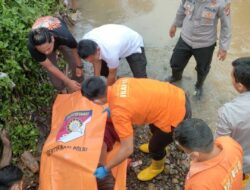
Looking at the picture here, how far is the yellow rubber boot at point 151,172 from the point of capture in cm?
336

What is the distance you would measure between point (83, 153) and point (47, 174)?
0.34 m

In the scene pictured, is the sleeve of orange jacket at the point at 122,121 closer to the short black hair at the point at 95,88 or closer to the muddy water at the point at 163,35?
the short black hair at the point at 95,88

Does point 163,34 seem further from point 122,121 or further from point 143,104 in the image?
point 122,121

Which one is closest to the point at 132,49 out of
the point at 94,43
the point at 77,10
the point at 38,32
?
the point at 94,43

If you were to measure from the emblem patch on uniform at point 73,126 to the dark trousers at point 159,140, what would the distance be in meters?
0.60

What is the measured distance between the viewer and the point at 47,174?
2920 mm

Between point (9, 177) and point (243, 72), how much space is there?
1605 millimetres

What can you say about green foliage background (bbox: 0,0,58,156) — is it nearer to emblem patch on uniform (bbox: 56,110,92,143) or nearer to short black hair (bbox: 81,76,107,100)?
emblem patch on uniform (bbox: 56,110,92,143)

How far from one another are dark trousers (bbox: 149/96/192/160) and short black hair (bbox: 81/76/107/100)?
0.69 metres

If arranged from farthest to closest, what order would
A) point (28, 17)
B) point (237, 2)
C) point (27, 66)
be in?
point (237, 2)
point (28, 17)
point (27, 66)

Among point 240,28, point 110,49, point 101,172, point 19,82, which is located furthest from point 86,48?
point 240,28

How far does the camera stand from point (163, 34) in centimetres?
531

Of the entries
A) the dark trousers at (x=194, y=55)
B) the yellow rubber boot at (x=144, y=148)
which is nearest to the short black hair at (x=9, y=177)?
the yellow rubber boot at (x=144, y=148)

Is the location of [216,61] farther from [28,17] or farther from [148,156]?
[28,17]
